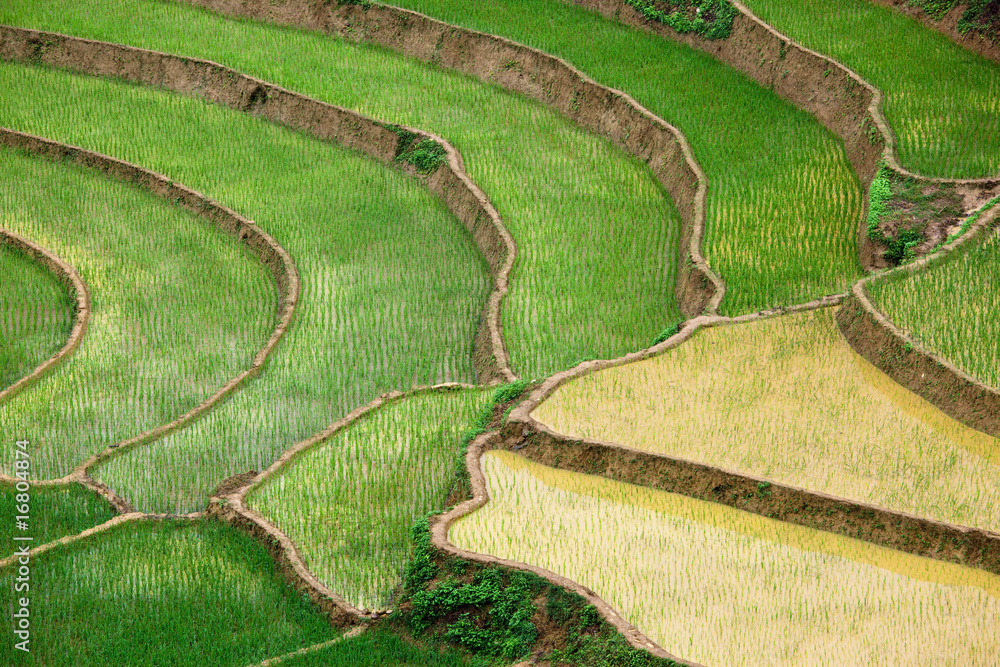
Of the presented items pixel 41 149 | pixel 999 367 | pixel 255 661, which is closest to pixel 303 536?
pixel 255 661

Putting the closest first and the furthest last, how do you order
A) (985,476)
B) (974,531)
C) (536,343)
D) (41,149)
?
1. (974,531)
2. (985,476)
3. (536,343)
4. (41,149)

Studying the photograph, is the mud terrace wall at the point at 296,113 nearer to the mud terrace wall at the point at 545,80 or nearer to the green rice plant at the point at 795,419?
the green rice plant at the point at 795,419

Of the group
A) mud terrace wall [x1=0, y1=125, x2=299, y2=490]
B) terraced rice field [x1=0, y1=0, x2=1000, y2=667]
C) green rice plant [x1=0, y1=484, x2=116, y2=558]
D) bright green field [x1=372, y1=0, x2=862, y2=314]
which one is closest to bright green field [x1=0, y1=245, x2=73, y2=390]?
terraced rice field [x1=0, y1=0, x2=1000, y2=667]

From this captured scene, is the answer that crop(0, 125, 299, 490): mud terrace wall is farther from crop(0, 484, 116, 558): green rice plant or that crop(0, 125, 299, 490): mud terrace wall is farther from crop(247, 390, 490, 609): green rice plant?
crop(247, 390, 490, 609): green rice plant

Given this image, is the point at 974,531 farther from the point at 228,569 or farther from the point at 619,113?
the point at 619,113

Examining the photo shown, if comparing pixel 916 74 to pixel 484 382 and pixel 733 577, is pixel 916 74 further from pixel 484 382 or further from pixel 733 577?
pixel 733 577

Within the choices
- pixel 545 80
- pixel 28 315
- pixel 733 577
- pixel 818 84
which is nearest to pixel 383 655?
pixel 733 577

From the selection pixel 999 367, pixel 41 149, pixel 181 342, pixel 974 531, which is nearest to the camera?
pixel 974 531

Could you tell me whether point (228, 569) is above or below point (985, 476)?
below
